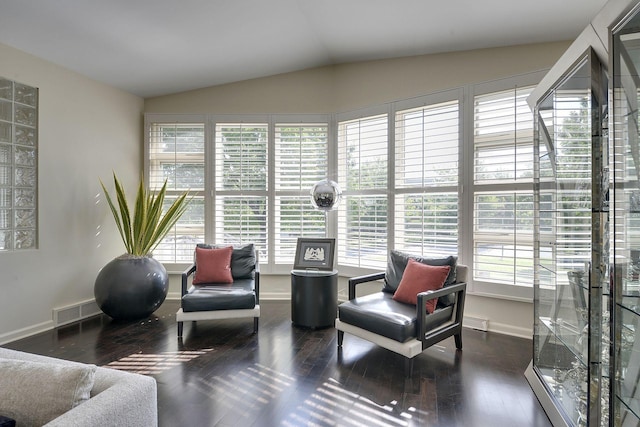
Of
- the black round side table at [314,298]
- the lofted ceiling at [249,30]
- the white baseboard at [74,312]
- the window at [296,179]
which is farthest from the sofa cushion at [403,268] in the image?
the white baseboard at [74,312]

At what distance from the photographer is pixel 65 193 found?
3.79m

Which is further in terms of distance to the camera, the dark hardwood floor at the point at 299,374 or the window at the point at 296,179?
the window at the point at 296,179

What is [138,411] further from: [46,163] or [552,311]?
[46,163]

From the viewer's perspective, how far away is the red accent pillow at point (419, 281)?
2.96 metres

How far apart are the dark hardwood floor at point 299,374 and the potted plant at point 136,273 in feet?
0.71

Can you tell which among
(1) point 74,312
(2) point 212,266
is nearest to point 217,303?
(2) point 212,266

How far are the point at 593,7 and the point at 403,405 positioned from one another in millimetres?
3457

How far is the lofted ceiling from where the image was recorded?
293 cm

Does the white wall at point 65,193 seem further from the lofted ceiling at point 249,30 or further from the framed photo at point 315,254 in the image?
the framed photo at point 315,254

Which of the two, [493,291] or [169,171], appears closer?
[493,291]

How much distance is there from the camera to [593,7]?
110 inches

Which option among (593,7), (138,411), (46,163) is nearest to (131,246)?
(46,163)

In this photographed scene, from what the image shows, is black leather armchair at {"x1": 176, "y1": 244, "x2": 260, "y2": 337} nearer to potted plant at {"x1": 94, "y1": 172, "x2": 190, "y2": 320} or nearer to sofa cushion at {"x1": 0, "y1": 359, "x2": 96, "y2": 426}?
potted plant at {"x1": 94, "y1": 172, "x2": 190, "y2": 320}

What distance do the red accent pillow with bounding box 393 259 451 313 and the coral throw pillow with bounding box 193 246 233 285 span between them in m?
1.95
